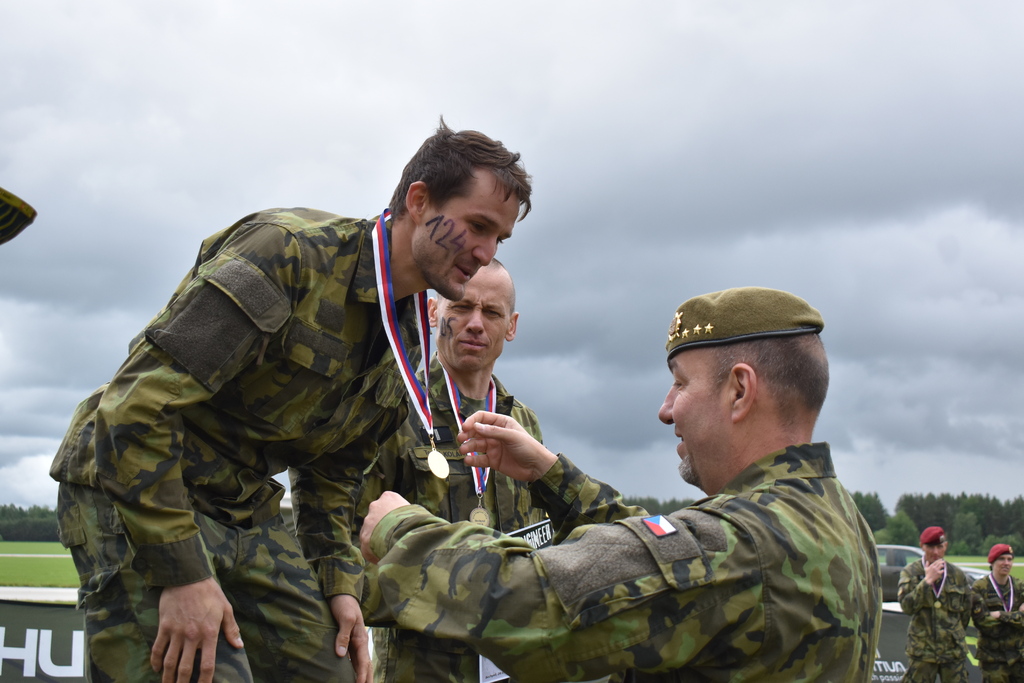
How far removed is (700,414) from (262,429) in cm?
154

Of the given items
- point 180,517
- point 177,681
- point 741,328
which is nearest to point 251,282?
point 180,517

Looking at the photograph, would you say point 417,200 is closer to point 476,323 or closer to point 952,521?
point 476,323

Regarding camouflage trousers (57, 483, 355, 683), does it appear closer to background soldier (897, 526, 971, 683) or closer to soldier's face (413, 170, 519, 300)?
soldier's face (413, 170, 519, 300)

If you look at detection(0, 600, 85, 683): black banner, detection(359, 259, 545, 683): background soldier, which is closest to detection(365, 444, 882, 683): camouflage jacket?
detection(359, 259, 545, 683): background soldier

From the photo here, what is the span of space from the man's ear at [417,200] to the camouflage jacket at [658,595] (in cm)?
168

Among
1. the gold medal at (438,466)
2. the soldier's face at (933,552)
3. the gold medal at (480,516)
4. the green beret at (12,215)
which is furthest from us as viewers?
the soldier's face at (933,552)

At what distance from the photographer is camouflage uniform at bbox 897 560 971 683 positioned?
1392 centimetres

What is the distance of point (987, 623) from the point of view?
587 inches

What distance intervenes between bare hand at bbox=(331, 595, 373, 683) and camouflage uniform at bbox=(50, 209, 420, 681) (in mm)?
44

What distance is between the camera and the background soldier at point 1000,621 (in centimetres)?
1471

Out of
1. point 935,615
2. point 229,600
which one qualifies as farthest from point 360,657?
point 935,615

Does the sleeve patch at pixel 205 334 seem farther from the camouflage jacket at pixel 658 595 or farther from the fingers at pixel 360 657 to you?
the fingers at pixel 360 657

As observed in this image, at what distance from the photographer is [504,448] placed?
10.6ft

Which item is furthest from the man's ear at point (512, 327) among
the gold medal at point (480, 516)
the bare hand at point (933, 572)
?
the bare hand at point (933, 572)
